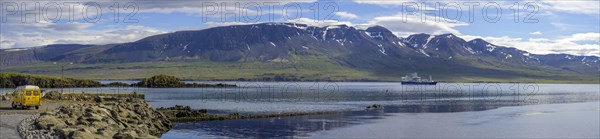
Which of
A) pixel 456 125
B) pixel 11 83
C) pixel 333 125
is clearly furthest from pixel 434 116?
pixel 11 83

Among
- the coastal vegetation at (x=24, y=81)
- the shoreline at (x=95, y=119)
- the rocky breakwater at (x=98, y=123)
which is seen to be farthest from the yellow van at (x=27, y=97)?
the coastal vegetation at (x=24, y=81)

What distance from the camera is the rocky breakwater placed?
31.6 meters

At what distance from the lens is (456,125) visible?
63781mm

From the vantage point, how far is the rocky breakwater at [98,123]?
3156 cm

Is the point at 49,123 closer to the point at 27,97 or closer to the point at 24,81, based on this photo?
the point at 27,97

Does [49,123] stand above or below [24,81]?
below

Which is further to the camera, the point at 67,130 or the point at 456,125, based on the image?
the point at 456,125

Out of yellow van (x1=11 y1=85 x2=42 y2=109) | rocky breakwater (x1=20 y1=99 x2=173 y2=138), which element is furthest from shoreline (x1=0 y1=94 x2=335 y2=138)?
yellow van (x1=11 y1=85 x2=42 y2=109)

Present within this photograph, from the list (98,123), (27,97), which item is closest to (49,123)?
(98,123)

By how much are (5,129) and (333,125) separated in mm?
33684

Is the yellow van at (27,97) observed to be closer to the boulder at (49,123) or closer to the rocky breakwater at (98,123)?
the rocky breakwater at (98,123)

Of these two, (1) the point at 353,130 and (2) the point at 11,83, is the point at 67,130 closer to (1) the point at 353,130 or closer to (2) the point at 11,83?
(1) the point at 353,130

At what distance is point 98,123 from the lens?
1496 inches

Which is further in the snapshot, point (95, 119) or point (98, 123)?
point (95, 119)
